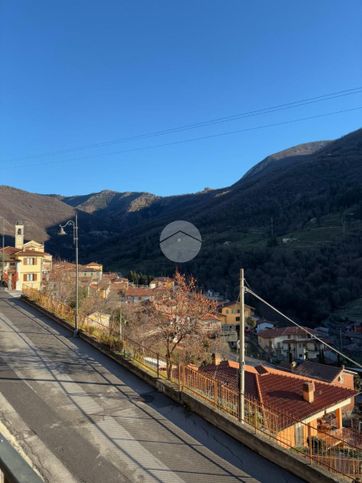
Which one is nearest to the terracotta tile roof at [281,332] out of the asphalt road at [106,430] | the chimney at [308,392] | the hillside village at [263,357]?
the hillside village at [263,357]

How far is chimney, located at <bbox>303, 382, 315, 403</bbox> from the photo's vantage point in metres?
16.3

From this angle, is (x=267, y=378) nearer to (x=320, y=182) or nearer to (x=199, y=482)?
(x=199, y=482)

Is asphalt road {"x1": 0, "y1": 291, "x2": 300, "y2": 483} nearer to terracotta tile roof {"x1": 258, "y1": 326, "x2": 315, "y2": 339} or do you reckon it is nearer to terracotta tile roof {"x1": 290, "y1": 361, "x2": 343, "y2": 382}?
terracotta tile roof {"x1": 290, "y1": 361, "x2": 343, "y2": 382}

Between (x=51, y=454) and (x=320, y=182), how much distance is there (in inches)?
6622

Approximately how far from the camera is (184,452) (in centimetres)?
612

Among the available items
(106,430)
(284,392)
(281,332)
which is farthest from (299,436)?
(281,332)

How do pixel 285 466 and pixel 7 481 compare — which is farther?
pixel 285 466

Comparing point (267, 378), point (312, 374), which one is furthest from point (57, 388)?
point (312, 374)

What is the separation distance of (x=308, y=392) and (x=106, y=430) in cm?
1232

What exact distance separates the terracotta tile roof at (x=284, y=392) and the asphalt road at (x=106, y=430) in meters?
7.60

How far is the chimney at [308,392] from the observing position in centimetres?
1634

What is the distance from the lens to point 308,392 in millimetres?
16438

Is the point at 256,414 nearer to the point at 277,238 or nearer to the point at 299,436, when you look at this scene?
the point at 299,436

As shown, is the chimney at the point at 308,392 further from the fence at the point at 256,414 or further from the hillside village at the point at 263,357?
the fence at the point at 256,414
